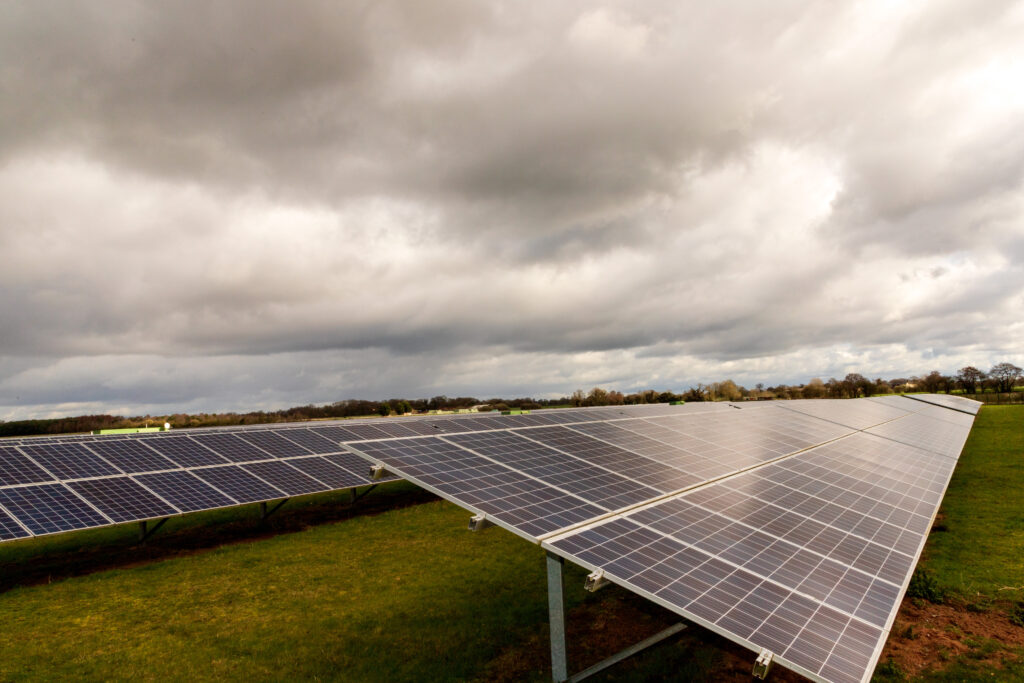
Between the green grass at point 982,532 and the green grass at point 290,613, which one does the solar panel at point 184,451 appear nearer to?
the green grass at point 290,613

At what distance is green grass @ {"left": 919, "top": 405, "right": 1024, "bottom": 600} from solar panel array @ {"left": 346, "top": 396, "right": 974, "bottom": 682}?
259 cm

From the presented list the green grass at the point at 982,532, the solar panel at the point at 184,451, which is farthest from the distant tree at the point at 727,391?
the solar panel at the point at 184,451

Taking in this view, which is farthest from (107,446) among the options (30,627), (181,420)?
(181,420)

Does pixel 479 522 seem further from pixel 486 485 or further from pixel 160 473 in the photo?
pixel 160 473

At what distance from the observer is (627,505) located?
34.8 ft

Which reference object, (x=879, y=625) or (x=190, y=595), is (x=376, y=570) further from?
(x=879, y=625)

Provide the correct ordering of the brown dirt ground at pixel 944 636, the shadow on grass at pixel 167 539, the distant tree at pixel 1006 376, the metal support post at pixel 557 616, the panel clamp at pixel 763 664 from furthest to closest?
the distant tree at pixel 1006 376 → the shadow on grass at pixel 167 539 → the brown dirt ground at pixel 944 636 → the metal support post at pixel 557 616 → the panel clamp at pixel 763 664

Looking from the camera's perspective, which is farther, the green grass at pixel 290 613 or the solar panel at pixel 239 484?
the solar panel at pixel 239 484

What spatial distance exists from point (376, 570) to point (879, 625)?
1489cm

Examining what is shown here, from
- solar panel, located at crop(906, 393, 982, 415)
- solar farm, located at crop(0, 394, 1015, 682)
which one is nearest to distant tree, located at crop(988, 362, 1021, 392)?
solar panel, located at crop(906, 393, 982, 415)

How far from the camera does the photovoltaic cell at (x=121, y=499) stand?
59.6ft

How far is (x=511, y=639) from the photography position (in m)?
12.3

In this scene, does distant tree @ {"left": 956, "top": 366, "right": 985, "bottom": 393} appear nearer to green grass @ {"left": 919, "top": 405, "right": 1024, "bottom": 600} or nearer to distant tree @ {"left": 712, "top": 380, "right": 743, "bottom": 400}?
distant tree @ {"left": 712, "top": 380, "right": 743, "bottom": 400}

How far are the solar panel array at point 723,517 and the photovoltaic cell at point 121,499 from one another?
38.5 ft
